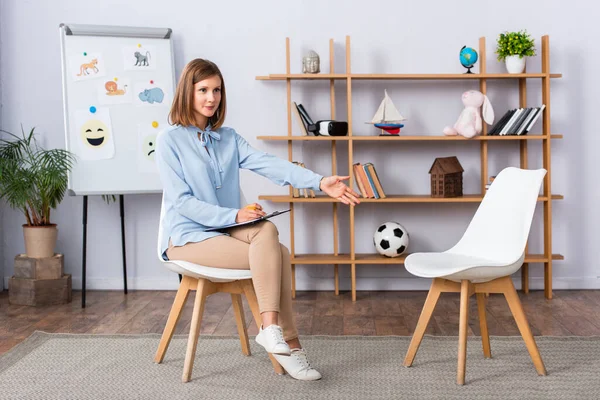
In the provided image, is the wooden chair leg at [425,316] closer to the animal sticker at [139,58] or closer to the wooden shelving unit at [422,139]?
the wooden shelving unit at [422,139]

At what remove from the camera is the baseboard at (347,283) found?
13.8ft

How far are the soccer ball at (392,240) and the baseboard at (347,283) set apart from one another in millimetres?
320

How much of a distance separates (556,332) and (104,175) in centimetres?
246

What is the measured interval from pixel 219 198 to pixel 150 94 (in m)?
1.54

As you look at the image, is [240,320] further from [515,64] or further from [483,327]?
[515,64]

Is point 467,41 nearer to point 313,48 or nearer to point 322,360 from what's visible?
point 313,48

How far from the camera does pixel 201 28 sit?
421 cm

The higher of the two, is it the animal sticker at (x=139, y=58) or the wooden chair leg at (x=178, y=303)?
the animal sticker at (x=139, y=58)

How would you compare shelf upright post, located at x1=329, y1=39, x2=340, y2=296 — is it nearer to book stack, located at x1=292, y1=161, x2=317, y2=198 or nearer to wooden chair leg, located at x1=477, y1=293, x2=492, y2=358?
book stack, located at x1=292, y1=161, x2=317, y2=198

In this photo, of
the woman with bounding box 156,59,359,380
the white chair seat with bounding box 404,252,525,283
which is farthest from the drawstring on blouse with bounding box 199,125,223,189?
the white chair seat with bounding box 404,252,525,283

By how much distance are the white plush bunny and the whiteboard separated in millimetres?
1620

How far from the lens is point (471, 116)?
3922mm

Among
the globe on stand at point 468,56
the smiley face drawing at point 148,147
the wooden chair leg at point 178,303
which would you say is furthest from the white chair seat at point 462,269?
the smiley face drawing at point 148,147

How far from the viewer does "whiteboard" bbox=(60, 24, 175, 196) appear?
3.90 metres
